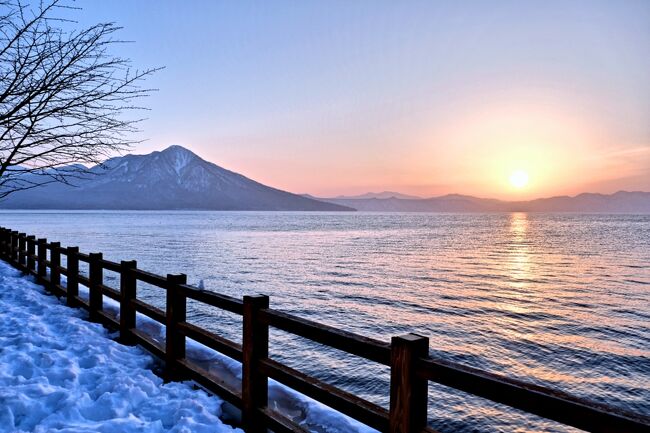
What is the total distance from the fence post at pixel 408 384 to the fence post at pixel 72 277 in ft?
29.8

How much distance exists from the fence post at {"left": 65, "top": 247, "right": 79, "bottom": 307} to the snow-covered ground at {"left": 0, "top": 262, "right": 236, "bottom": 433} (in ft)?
6.67

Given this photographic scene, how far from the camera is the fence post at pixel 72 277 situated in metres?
10.7

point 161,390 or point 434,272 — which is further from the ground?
point 161,390

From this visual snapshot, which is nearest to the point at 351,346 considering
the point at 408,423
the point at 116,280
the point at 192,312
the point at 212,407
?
the point at 408,423

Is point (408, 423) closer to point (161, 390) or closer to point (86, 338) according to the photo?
point (161, 390)

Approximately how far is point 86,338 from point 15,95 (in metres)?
3.96

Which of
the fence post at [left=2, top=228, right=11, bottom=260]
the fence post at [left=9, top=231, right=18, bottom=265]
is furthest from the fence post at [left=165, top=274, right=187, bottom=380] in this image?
the fence post at [left=2, top=228, right=11, bottom=260]

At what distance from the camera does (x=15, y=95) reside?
23.2 feet

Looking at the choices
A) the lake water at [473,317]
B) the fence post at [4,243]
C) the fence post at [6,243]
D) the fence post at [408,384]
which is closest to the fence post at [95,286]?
the lake water at [473,317]

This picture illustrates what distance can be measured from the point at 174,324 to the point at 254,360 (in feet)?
6.17

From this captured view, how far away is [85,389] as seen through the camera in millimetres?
5914

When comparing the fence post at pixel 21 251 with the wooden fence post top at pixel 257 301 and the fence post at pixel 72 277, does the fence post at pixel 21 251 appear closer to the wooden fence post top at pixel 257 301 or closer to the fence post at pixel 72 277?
the fence post at pixel 72 277

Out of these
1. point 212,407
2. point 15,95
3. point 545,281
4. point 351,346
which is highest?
point 15,95

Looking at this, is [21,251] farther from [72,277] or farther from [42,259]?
[72,277]
